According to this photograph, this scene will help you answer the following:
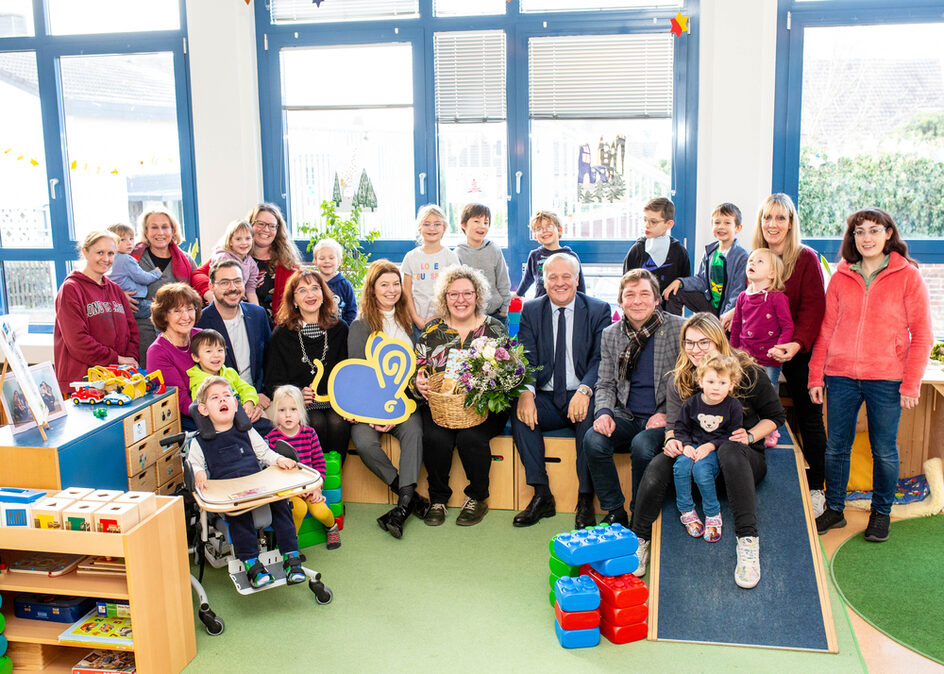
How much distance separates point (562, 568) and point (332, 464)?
140cm

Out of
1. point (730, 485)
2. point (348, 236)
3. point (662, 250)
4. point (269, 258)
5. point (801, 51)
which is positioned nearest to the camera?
point (730, 485)

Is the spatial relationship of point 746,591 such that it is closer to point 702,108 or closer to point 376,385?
point 376,385

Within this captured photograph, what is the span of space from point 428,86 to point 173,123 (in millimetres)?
2054

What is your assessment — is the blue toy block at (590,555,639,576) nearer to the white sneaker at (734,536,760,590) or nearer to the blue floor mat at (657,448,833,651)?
the blue floor mat at (657,448,833,651)

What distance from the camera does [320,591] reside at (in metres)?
3.49

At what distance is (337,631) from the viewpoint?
328 cm

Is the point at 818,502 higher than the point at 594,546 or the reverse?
the reverse

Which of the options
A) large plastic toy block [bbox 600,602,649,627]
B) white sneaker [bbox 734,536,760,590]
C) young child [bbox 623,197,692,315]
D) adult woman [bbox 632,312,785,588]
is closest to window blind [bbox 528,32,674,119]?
young child [bbox 623,197,692,315]

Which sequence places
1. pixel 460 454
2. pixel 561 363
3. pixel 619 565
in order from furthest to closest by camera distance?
pixel 561 363
pixel 460 454
pixel 619 565

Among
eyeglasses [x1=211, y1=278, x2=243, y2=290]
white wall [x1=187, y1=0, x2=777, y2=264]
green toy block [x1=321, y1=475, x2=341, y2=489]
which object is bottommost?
green toy block [x1=321, y1=475, x2=341, y2=489]

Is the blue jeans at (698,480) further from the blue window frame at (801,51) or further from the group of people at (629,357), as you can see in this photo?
the blue window frame at (801,51)

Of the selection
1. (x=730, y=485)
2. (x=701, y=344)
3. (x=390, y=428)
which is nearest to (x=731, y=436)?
(x=730, y=485)

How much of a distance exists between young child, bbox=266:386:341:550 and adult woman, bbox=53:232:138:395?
100 centimetres

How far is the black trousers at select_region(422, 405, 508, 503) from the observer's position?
14.1 ft
